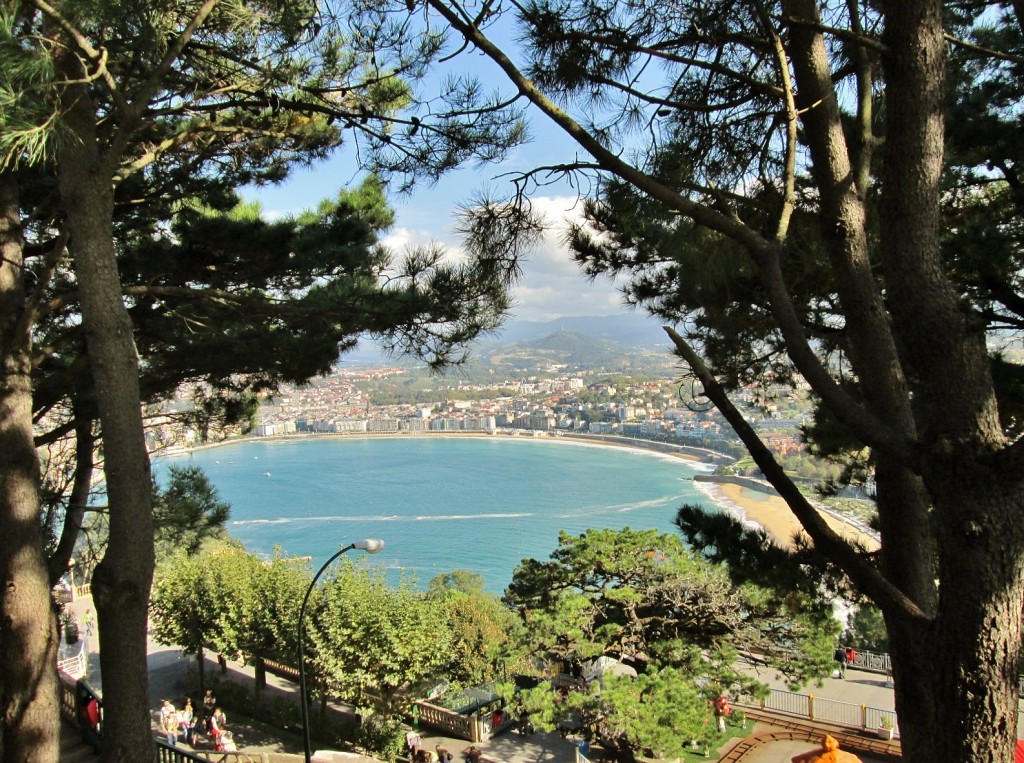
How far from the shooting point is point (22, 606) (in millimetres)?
2689

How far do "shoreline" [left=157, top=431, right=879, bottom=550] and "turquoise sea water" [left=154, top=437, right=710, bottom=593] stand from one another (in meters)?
1.13

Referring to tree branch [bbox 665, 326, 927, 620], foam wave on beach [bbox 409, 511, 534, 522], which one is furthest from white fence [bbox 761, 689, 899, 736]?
foam wave on beach [bbox 409, 511, 534, 522]

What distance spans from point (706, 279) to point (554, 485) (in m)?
40.6

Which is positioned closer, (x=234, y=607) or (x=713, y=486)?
(x=234, y=607)

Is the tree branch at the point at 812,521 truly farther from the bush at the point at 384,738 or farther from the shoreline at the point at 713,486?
the bush at the point at 384,738

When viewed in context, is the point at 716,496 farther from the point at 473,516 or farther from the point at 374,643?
the point at 374,643

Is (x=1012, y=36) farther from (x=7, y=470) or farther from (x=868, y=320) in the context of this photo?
(x=7, y=470)

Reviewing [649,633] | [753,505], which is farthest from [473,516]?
[649,633]

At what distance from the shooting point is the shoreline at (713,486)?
18.2m

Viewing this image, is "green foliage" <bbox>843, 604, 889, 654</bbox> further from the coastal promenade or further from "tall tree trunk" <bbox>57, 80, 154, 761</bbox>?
"tall tree trunk" <bbox>57, 80, 154, 761</bbox>

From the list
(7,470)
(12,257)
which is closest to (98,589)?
(7,470)

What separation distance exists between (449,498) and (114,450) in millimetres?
37792

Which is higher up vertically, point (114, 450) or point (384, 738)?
point (114, 450)

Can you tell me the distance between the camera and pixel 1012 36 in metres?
3.36
